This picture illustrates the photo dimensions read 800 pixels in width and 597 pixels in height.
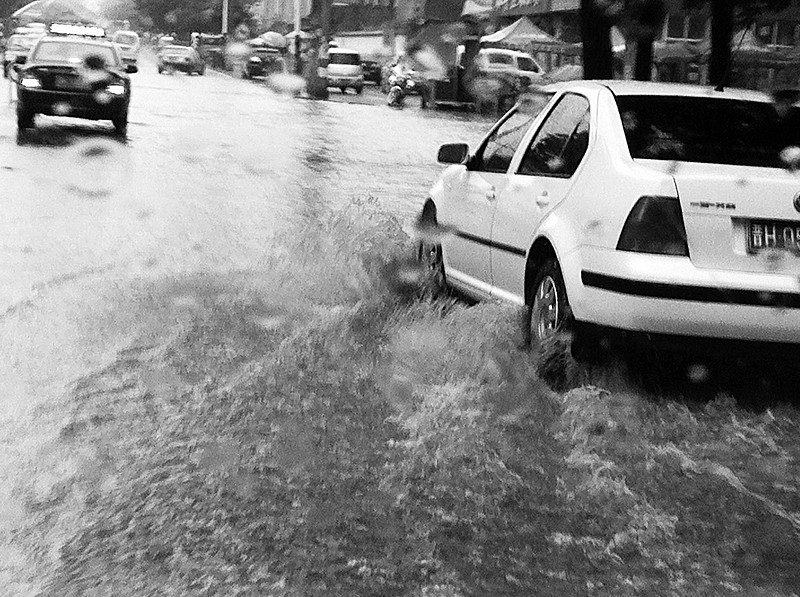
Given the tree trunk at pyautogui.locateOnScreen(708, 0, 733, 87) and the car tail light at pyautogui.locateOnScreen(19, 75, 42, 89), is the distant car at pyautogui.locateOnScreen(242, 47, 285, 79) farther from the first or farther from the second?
the tree trunk at pyautogui.locateOnScreen(708, 0, 733, 87)

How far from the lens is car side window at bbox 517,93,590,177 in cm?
652

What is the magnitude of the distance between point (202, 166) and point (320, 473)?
13.8 m

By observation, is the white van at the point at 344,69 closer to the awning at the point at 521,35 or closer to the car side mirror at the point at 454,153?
the awning at the point at 521,35

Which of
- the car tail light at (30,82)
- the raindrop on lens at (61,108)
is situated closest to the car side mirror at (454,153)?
the car tail light at (30,82)

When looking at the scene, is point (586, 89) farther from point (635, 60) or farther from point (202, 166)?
point (202, 166)

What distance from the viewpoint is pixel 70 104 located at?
22078mm

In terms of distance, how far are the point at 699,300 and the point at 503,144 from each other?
234 cm

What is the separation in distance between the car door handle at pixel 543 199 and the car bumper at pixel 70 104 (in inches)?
629

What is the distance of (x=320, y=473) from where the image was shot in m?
4.94

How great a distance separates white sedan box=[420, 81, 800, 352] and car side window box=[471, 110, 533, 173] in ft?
0.84

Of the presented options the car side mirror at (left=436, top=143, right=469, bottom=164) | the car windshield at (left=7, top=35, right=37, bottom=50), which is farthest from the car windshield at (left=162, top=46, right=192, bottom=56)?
the car side mirror at (left=436, top=143, right=469, bottom=164)

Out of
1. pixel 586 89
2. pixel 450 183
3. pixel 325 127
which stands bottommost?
pixel 325 127

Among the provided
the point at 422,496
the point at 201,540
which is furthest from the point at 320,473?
the point at 201,540

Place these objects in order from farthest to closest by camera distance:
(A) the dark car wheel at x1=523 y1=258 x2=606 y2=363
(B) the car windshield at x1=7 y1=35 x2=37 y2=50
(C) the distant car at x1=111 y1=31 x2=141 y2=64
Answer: (C) the distant car at x1=111 y1=31 x2=141 y2=64 < (B) the car windshield at x1=7 y1=35 x2=37 y2=50 < (A) the dark car wheel at x1=523 y1=258 x2=606 y2=363
